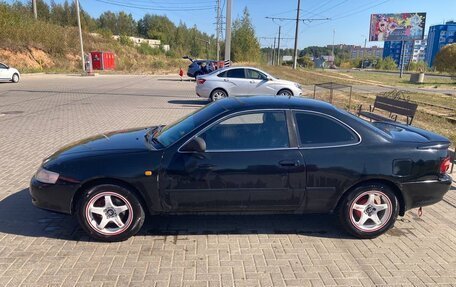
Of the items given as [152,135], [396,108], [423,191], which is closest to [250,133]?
[152,135]

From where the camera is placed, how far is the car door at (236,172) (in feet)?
11.6

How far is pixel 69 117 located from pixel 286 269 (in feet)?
32.7

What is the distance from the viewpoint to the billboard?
57903mm

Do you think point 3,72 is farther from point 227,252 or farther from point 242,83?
point 227,252

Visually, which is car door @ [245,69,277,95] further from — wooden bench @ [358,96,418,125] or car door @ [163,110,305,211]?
car door @ [163,110,305,211]

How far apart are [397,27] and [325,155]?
67.7 meters

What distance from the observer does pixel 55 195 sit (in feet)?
11.7

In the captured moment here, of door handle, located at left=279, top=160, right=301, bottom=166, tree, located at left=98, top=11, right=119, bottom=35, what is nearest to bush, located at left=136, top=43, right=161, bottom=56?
tree, located at left=98, top=11, right=119, bottom=35

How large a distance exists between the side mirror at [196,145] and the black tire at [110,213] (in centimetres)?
75

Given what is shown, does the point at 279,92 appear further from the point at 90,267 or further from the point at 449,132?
the point at 90,267

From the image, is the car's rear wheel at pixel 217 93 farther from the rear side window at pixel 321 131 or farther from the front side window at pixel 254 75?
the rear side window at pixel 321 131

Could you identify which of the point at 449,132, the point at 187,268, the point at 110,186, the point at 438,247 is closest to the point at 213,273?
the point at 187,268

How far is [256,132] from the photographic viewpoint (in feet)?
12.3

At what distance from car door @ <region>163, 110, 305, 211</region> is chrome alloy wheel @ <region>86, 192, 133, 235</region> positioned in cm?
47
